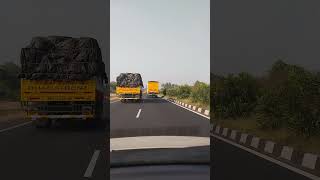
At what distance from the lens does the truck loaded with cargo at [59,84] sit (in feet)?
51.8

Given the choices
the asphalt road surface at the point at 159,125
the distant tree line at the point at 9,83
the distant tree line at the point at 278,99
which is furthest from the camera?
the distant tree line at the point at 9,83

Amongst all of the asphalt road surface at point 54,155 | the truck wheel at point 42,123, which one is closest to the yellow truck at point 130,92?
the truck wheel at point 42,123

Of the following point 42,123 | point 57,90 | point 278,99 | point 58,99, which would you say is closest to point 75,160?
point 58,99

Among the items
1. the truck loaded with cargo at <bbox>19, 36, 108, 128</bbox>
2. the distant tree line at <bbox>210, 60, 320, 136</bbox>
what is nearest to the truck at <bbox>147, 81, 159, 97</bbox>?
the distant tree line at <bbox>210, 60, 320, 136</bbox>

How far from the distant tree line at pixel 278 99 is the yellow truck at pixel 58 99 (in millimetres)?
5294

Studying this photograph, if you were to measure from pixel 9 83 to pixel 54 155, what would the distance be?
64103 mm

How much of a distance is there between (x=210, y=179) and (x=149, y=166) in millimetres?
1251

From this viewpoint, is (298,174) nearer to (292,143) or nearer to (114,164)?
(114,164)

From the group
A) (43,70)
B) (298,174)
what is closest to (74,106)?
(43,70)

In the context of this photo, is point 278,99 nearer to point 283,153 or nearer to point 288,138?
point 288,138

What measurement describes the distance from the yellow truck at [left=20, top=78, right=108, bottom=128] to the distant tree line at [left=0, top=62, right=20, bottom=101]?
5102 cm

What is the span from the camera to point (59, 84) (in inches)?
627

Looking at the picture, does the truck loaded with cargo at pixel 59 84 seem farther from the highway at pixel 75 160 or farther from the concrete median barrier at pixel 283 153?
the concrete median barrier at pixel 283 153

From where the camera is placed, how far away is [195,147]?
10672 millimetres
